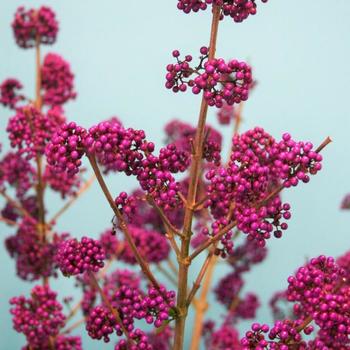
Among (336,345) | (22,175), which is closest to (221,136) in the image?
(22,175)

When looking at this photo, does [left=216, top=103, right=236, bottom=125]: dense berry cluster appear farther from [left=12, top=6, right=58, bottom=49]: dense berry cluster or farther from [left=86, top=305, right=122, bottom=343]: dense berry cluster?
[left=86, top=305, right=122, bottom=343]: dense berry cluster

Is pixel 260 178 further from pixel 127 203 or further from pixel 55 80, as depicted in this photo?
pixel 55 80

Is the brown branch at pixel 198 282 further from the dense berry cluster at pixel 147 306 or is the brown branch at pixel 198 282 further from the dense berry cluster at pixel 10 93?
the dense berry cluster at pixel 10 93

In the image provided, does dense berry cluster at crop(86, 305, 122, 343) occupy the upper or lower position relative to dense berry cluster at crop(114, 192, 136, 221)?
lower

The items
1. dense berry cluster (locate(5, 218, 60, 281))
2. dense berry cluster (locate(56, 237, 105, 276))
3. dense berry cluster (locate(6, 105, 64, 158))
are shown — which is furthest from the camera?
dense berry cluster (locate(5, 218, 60, 281))

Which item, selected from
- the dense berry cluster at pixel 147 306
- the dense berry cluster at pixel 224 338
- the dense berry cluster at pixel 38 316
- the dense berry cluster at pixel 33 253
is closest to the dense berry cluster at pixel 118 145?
the dense berry cluster at pixel 147 306

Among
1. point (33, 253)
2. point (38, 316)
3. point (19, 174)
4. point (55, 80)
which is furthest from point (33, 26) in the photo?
point (38, 316)

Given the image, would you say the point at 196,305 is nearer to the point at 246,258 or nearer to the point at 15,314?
the point at 246,258

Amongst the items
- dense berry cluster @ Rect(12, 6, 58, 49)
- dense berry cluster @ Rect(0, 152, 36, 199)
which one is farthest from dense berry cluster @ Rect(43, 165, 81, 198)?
dense berry cluster @ Rect(12, 6, 58, 49)
